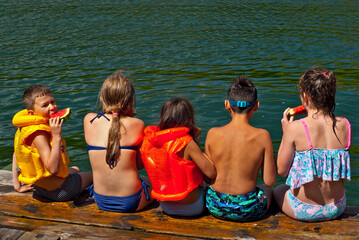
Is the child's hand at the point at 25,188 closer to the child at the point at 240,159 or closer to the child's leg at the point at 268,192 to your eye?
the child at the point at 240,159

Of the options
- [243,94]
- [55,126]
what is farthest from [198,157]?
[55,126]

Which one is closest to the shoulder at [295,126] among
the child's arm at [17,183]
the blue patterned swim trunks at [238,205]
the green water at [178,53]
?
the blue patterned swim trunks at [238,205]

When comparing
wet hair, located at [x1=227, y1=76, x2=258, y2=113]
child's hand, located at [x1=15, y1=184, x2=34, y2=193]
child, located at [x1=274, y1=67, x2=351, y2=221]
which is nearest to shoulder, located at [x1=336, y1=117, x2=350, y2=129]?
child, located at [x1=274, y1=67, x2=351, y2=221]

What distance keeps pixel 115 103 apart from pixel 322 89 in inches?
71.3

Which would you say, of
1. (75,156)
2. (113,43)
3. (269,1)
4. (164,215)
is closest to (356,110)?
(75,156)

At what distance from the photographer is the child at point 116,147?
434 centimetres

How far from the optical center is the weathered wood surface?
406 centimetres

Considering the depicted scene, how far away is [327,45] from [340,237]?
11066 mm

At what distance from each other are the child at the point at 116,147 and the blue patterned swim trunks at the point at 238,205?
2.26 feet

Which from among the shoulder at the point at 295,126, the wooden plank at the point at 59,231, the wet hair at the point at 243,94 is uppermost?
the wet hair at the point at 243,94

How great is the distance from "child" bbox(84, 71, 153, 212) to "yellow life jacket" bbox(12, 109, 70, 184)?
0.41 metres

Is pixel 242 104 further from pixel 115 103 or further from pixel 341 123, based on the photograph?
pixel 115 103

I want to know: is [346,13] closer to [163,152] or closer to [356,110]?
[356,110]

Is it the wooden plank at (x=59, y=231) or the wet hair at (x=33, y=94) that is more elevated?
the wet hair at (x=33, y=94)
